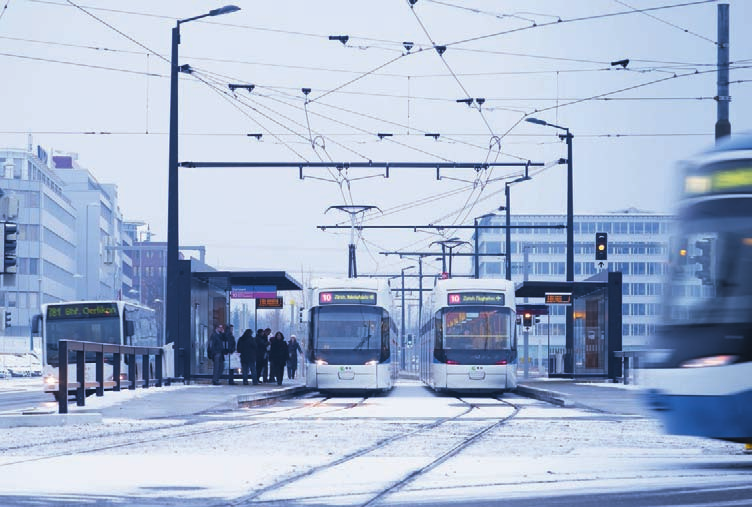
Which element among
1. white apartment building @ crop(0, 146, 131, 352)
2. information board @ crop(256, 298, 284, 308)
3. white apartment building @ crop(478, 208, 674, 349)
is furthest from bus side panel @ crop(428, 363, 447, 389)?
white apartment building @ crop(478, 208, 674, 349)

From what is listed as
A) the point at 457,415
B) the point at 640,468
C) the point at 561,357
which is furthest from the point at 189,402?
the point at 561,357

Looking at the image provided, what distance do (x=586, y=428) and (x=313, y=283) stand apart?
20189 mm

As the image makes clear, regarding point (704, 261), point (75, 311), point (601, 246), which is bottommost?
point (75, 311)

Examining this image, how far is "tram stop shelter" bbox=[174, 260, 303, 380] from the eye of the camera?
39.3 metres

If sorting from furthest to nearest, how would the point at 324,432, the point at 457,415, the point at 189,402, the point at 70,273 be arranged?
the point at 70,273
the point at 189,402
the point at 457,415
the point at 324,432

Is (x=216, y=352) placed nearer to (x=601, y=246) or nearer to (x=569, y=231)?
(x=601, y=246)

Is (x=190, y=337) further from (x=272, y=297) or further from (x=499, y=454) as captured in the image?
(x=499, y=454)

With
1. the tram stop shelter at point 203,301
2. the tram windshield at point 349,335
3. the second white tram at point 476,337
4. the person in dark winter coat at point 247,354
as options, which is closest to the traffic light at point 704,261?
the second white tram at point 476,337

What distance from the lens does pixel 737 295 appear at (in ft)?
42.4

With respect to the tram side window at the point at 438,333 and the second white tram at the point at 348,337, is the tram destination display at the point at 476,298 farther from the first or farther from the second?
the second white tram at the point at 348,337

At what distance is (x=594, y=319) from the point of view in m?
44.9

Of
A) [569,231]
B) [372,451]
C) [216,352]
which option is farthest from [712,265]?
[569,231]

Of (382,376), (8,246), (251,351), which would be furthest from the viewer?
(251,351)

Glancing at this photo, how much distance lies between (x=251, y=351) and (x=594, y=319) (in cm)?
1064
